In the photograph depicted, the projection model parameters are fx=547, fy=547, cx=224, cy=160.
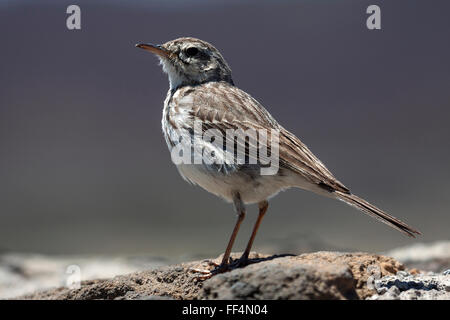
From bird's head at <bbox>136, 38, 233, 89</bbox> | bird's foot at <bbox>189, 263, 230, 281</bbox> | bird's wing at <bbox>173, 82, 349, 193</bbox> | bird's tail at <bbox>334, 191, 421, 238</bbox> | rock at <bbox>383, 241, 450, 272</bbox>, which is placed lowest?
rock at <bbox>383, 241, 450, 272</bbox>

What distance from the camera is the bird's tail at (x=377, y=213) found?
16.0 ft

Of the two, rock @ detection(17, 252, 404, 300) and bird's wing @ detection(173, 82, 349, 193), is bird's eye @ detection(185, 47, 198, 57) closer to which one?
bird's wing @ detection(173, 82, 349, 193)

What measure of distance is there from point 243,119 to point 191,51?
4.60 ft

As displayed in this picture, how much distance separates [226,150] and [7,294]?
15.5ft

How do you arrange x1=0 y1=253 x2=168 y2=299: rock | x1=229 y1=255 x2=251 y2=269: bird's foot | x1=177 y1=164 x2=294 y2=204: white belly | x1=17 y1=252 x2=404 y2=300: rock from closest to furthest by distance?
x1=17 y1=252 x2=404 y2=300: rock → x1=177 y1=164 x2=294 y2=204: white belly → x1=229 y1=255 x2=251 y2=269: bird's foot → x1=0 y1=253 x2=168 y2=299: rock

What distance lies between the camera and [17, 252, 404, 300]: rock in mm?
3879

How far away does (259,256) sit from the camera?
605cm

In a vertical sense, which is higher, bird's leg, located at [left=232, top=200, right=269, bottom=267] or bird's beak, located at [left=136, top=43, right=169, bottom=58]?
bird's beak, located at [left=136, top=43, right=169, bottom=58]

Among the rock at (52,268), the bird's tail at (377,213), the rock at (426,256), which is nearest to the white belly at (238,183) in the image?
the bird's tail at (377,213)

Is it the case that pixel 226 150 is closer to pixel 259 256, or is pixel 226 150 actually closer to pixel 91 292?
pixel 259 256

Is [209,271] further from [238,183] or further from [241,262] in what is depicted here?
[238,183]

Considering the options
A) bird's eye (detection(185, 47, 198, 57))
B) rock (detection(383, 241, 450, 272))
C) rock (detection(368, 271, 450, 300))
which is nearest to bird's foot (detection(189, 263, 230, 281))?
rock (detection(368, 271, 450, 300))
